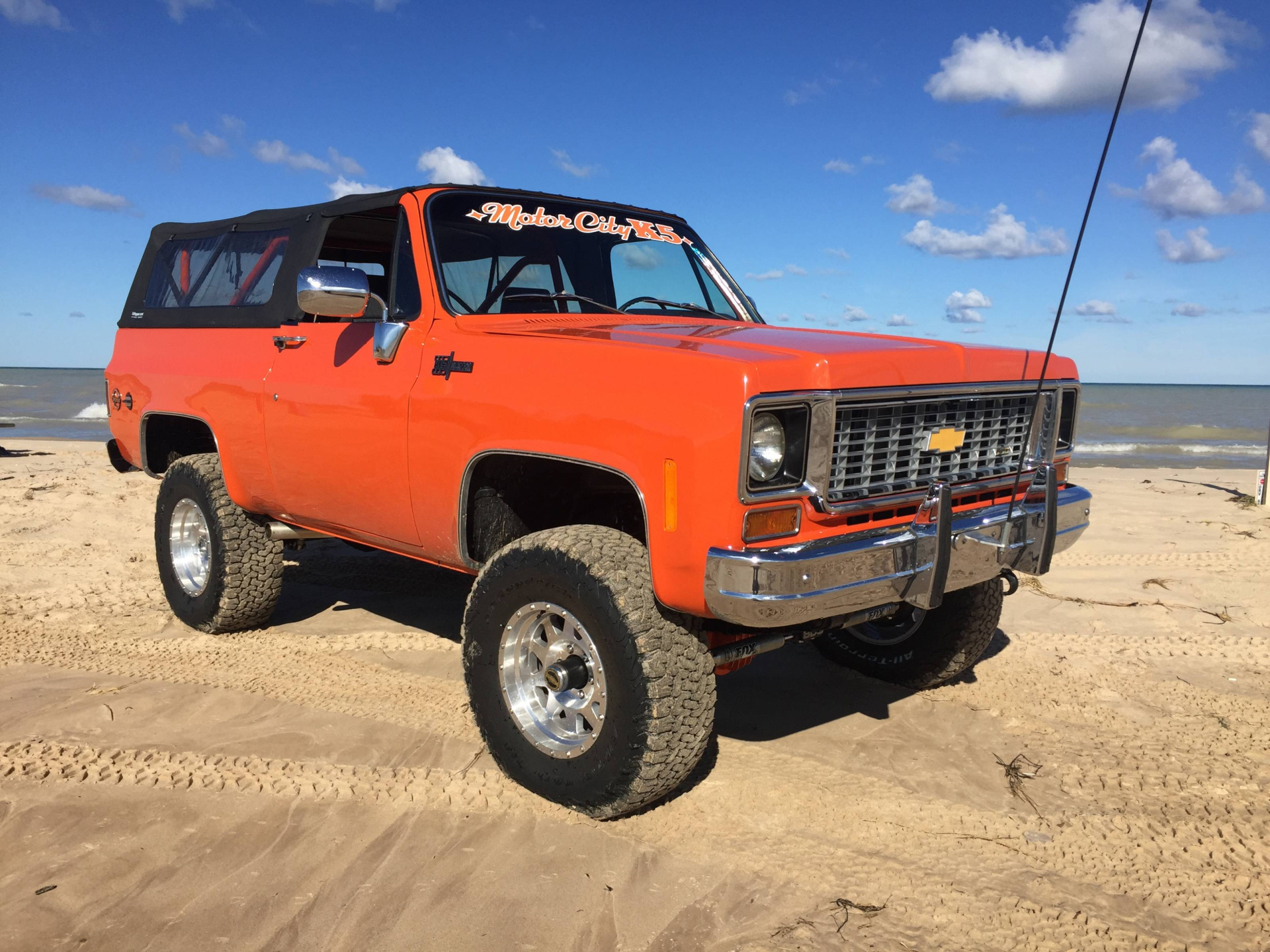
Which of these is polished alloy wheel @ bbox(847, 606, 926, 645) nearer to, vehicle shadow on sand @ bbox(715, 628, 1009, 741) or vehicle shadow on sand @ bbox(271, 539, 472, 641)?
vehicle shadow on sand @ bbox(715, 628, 1009, 741)

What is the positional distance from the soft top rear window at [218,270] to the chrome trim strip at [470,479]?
1.90m

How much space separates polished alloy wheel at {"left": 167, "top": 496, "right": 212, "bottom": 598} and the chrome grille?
12.2 feet

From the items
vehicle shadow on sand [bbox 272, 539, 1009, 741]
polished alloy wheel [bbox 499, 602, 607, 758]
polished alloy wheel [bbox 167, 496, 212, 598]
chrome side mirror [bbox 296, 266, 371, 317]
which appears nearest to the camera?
polished alloy wheel [bbox 499, 602, 607, 758]

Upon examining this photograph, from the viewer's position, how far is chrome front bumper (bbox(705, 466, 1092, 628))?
254 centimetres

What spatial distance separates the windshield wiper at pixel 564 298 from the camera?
3.88m

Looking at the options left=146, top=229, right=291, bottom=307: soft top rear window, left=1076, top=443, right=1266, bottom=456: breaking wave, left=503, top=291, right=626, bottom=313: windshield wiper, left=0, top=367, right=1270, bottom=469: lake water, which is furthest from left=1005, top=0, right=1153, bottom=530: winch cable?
left=1076, top=443, right=1266, bottom=456: breaking wave

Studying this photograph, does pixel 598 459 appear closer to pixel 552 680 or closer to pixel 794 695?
pixel 552 680

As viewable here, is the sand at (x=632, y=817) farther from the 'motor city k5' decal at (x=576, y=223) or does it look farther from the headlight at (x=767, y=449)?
the 'motor city k5' decal at (x=576, y=223)

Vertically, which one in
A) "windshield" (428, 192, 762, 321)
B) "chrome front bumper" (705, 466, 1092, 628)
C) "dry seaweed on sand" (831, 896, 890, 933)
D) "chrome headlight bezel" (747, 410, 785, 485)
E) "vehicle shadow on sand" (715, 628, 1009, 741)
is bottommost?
"vehicle shadow on sand" (715, 628, 1009, 741)

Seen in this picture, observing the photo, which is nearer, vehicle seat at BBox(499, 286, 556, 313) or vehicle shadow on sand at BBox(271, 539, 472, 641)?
vehicle seat at BBox(499, 286, 556, 313)

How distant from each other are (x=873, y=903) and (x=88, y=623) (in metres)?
4.51

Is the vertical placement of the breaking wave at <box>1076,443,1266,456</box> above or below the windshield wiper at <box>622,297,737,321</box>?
below

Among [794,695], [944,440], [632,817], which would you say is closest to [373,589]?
[794,695]

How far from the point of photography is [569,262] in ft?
13.9
